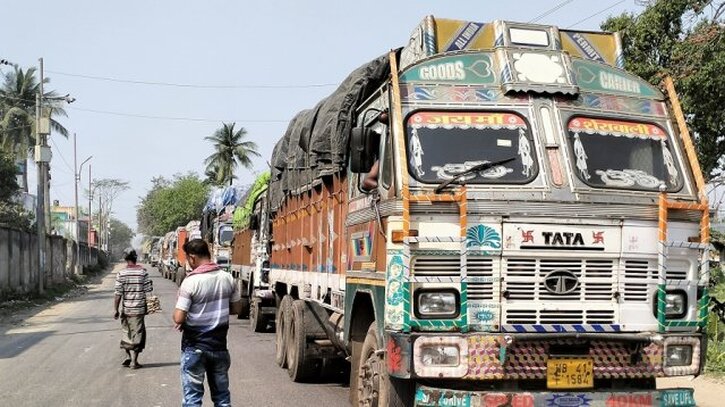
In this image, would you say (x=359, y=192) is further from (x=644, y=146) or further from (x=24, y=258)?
(x=24, y=258)

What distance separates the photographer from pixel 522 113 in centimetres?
598

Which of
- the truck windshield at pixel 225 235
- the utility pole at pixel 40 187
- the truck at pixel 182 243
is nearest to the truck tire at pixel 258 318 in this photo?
the truck windshield at pixel 225 235

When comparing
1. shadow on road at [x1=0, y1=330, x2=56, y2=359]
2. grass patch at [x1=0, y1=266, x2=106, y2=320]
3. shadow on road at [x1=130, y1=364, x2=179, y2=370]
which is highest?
shadow on road at [x1=130, y1=364, x2=179, y2=370]

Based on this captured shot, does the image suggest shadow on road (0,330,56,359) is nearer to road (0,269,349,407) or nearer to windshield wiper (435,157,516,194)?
road (0,269,349,407)

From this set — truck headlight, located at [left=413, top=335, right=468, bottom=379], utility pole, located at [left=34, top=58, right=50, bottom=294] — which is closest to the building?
utility pole, located at [left=34, top=58, right=50, bottom=294]

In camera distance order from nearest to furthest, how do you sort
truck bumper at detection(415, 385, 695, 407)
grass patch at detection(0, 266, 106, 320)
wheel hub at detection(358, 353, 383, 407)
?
truck bumper at detection(415, 385, 695, 407)
wheel hub at detection(358, 353, 383, 407)
grass patch at detection(0, 266, 106, 320)

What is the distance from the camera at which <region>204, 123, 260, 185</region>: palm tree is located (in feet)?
197

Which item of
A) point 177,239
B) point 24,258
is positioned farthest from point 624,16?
point 177,239

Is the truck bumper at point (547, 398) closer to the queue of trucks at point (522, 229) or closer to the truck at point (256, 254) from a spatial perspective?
the queue of trucks at point (522, 229)

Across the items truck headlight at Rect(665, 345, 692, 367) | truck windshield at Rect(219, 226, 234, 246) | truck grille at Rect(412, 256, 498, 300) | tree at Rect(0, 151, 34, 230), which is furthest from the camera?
tree at Rect(0, 151, 34, 230)

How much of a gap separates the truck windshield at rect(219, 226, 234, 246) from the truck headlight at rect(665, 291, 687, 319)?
63.5 feet

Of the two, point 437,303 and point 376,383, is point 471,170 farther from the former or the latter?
point 376,383

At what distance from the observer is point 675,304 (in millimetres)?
5645

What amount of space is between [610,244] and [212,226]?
72.6ft
